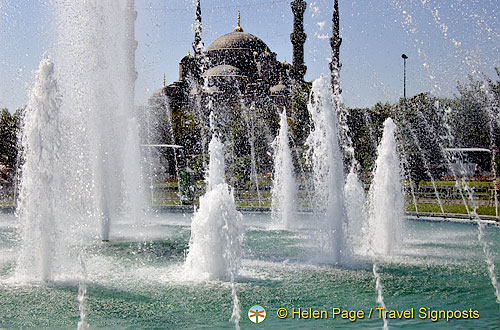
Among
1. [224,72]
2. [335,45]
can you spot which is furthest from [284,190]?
[224,72]

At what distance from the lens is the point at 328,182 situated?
7.93 m

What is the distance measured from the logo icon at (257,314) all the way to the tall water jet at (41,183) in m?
2.51

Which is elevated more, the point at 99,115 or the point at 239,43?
the point at 239,43

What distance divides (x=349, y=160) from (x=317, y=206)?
20.1 m

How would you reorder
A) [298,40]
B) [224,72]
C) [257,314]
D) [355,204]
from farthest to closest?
[224,72] → [298,40] → [355,204] → [257,314]

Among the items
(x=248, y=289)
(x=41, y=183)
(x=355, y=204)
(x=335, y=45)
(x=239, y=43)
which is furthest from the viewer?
(x=239, y=43)

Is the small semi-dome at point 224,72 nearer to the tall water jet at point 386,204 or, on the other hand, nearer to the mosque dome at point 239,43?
the mosque dome at point 239,43

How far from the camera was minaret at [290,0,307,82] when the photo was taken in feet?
132

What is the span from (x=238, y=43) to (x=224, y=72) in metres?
7.04

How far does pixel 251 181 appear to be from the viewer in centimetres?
2633

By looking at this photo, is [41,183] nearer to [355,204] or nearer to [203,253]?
[203,253]

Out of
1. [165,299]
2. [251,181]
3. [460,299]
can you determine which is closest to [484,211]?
[460,299]

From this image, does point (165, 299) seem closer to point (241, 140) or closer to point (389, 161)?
point (389, 161)

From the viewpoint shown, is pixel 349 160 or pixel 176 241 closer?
pixel 176 241
